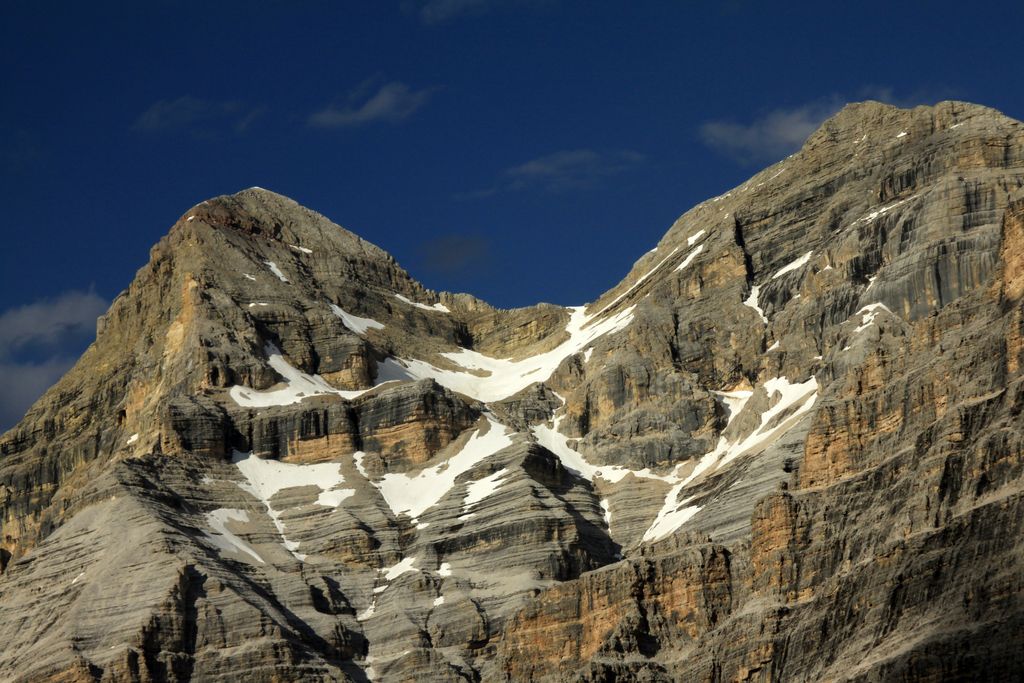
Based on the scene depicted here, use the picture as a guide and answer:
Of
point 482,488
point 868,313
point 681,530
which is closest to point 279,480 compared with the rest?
point 482,488

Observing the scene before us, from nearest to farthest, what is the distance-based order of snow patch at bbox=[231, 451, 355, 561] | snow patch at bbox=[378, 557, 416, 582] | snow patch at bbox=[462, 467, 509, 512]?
snow patch at bbox=[378, 557, 416, 582] → snow patch at bbox=[462, 467, 509, 512] → snow patch at bbox=[231, 451, 355, 561]

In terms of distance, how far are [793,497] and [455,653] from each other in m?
29.0

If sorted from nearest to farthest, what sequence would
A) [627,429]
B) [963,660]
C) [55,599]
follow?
[963,660]
[55,599]
[627,429]

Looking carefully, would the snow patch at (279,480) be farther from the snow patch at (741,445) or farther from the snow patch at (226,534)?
the snow patch at (741,445)

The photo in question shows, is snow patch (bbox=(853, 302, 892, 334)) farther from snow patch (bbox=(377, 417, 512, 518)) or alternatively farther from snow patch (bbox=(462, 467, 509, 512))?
snow patch (bbox=(377, 417, 512, 518))

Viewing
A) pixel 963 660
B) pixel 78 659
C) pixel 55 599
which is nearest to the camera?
pixel 963 660

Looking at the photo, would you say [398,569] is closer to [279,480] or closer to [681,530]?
[279,480]

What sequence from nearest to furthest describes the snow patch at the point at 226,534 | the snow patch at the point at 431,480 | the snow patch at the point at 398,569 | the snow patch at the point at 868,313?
1. the snow patch at the point at 868,313
2. the snow patch at the point at 398,569
3. the snow patch at the point at 226,534
4. the snow patch at the point at 431,480

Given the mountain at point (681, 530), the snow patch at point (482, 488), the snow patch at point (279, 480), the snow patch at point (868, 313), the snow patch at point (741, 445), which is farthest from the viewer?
the snow patch at point (279, 480)

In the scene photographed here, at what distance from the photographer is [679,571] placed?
156 m

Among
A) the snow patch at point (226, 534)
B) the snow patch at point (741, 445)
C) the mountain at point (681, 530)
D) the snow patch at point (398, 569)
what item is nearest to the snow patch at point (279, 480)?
the mountain at point (681, 530)

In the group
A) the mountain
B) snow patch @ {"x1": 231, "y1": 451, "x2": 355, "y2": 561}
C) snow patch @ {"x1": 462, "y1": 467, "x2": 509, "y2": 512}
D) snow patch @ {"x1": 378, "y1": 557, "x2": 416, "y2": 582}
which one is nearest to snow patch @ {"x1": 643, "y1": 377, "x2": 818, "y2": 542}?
the mountain

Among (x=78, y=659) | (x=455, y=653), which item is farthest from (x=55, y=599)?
(x=455, y=653)

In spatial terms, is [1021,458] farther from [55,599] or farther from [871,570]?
[55,599]
